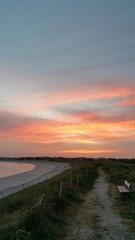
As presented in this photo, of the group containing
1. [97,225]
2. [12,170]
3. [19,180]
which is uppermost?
[12,170]

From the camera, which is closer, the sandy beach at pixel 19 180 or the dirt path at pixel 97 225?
the dirt path at pixel 97 225

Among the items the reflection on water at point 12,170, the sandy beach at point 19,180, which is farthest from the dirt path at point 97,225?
the reflection on water at point 12,170

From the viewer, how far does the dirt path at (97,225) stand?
11.8m

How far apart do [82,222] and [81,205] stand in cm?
469

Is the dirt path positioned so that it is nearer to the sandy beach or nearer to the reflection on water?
the sandy beach

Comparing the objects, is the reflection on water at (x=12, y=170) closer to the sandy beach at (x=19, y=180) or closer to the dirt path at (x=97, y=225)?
the sandy beach at (x=19, y=180)

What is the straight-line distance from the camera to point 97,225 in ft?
44.9

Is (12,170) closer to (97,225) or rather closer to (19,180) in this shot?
(19,180)

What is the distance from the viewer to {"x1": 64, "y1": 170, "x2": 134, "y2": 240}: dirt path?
11828mm

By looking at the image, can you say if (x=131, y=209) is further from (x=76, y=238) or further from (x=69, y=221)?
(x=76, y=238)

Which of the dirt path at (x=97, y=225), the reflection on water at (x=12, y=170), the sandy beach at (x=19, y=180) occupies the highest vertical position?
the reflection on water at (x=12, y=170)

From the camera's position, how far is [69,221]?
14.2m

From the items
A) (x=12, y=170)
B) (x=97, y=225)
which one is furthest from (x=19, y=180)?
(x=12, y=170)

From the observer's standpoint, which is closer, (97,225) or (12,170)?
(97,225)
